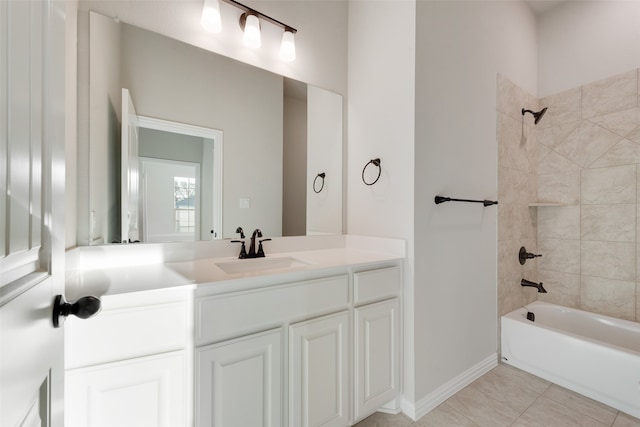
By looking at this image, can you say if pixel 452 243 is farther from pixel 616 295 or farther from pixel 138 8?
pixel 138 8

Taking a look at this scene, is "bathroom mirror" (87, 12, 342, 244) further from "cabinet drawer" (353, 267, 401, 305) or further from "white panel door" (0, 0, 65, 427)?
"white panel door" (0, 0, 65, 427)

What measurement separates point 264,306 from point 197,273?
12.7 inches

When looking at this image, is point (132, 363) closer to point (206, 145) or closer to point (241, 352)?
point (241, 352)

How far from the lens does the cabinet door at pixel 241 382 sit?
103 cm

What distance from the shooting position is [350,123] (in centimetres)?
212

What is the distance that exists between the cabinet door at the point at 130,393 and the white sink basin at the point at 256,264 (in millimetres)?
545

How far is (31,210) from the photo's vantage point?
49 centimetres

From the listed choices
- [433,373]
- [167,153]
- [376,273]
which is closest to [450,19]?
[376,273]

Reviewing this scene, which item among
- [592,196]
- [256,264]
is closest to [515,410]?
[256,264]

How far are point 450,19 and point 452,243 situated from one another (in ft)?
4.78

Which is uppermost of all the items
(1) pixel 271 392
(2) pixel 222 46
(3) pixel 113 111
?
(2) pixel 222 46

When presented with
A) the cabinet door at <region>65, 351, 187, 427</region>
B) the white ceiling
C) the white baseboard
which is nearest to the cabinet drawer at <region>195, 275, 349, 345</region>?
the cabinet door at <region>65, 351, 187, 427</region>

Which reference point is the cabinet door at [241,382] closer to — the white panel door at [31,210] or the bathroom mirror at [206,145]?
the white panel door at [31,210]

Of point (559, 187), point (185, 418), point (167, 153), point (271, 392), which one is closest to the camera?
point (185, 418)
